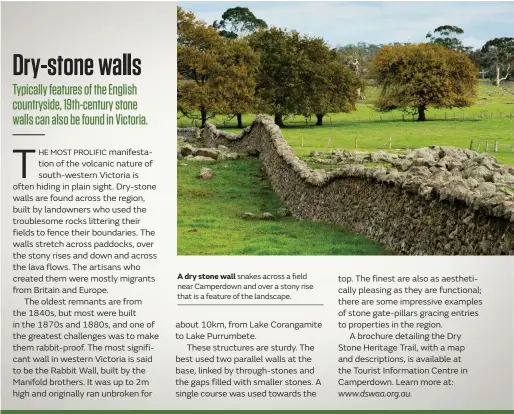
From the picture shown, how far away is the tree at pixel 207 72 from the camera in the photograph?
1625 inches

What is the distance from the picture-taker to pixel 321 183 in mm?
17531

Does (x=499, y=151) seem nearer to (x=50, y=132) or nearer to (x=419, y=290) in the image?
(x=419, y=290)

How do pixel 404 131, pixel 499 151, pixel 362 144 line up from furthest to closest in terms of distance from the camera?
pixel 404 131 → pixel 362 144 → pixel 499 151

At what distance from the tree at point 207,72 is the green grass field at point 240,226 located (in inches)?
643

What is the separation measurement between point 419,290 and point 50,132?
5.91m

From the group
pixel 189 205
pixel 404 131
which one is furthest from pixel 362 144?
pixel 189 205

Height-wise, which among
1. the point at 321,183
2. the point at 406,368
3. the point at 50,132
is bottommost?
the point at 406,368

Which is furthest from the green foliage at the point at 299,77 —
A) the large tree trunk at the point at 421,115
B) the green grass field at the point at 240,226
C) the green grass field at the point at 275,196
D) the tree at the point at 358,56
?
the green grass field at the point at 240,226

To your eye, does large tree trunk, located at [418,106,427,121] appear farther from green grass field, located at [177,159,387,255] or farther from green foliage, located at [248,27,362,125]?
green grass field, located at [177,159,387,255]

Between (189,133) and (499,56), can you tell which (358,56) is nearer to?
(499,56)

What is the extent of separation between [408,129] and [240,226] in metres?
28.3
